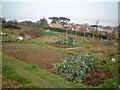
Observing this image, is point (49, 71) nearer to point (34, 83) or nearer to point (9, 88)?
point (34, 83)

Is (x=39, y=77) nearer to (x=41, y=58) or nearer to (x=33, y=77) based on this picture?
(x=33, y=77)

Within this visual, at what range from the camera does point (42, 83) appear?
14.7 feet

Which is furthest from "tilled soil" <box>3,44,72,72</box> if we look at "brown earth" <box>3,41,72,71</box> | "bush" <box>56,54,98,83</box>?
"bush" <box>56,54,98,83</box>

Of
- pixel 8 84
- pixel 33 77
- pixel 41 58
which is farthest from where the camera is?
pixel 41 58

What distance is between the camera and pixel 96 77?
503 cm

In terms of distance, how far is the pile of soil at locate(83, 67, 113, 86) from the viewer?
4.61m

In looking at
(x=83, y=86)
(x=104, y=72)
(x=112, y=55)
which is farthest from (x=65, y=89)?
(x=112, y=55)

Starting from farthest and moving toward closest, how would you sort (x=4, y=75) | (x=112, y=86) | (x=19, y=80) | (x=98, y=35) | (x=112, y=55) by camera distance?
1. (x=98, y=35)
2. (x=112, y=55)
3. (x=4, y=75)
4. (x=19, y=80)
5. (x=112, y=86)

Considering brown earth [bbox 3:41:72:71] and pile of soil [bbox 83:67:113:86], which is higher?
brown earth [bbox 3:41:72:71]

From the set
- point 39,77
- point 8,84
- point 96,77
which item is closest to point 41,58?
point 39,77

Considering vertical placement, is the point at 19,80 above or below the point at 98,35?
below

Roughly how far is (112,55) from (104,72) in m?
4.28

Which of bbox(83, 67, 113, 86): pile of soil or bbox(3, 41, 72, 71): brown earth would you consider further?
bbox(3, 41, 72, 71): brown earth

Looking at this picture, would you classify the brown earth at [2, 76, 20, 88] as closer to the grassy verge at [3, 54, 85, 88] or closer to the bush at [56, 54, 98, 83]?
the grassy verge at [3, 54, 85, 88]
